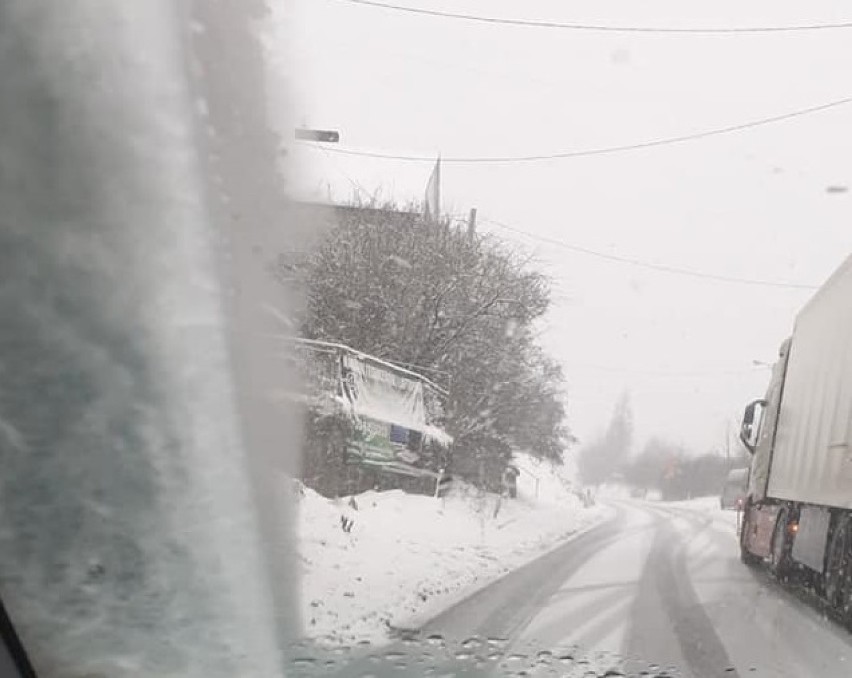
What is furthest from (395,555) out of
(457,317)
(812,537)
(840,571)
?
(812,537)

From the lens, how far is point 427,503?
1055cm

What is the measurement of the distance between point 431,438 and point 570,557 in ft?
15.4

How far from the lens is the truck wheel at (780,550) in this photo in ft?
38.1

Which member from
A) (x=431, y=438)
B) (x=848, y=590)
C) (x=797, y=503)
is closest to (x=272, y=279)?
(x=431, y=438)

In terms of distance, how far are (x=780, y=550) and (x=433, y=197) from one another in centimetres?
609

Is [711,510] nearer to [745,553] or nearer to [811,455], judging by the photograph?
[745,553]

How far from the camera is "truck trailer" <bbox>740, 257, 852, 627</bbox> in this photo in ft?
29.3

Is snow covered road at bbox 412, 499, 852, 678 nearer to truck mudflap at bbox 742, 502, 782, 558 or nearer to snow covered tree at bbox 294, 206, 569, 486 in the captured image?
truck mudflap at bbox 742, 502, 782, 558

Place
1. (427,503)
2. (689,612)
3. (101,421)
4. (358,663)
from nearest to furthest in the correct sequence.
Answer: (101,421), (358,663), (689,612), (427,503)

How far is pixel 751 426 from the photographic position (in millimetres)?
14320

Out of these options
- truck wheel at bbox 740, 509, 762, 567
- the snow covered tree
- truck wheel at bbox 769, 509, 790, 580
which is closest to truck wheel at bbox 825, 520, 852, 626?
truck wheel at bbox 769, 509, 790, 580

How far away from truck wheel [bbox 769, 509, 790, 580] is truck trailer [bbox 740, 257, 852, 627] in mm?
12

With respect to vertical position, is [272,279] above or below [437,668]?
above

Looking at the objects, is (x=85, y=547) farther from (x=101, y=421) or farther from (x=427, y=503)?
A: (x=427, y=503)
